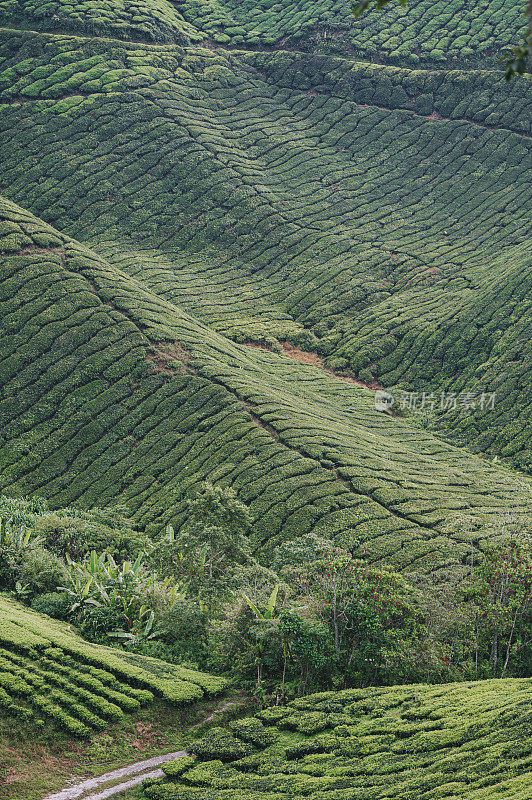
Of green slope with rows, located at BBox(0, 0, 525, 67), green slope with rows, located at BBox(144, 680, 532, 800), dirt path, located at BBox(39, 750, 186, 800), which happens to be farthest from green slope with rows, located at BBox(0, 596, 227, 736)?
green slope with rows, located at BBox(0, 0, 525, 67)

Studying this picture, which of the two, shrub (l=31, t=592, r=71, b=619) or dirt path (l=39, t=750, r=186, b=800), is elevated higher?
shrub (l=31, t=592, r=71, b=619)

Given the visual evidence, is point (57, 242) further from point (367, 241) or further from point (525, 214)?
point (525, 214)

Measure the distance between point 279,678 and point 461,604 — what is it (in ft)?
14.0

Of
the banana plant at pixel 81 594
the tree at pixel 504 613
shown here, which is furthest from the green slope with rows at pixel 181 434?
the banana plant at pixel 81 594

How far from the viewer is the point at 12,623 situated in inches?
535

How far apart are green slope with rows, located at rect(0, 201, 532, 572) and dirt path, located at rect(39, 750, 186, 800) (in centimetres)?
814

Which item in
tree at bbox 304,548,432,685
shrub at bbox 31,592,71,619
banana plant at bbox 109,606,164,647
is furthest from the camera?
shrub at bbox 31,592,71,619

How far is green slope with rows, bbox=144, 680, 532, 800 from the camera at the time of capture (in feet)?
31.4

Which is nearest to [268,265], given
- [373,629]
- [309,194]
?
[309,194]

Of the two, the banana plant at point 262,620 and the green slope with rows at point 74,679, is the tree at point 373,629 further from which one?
the green slope with rows at point 74,679

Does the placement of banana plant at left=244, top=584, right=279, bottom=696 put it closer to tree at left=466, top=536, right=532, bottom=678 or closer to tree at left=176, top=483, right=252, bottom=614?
tree at left=176, top=483, right=252, bottom=614

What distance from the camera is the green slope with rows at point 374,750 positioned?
377 inches

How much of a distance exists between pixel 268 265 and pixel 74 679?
90.3ft

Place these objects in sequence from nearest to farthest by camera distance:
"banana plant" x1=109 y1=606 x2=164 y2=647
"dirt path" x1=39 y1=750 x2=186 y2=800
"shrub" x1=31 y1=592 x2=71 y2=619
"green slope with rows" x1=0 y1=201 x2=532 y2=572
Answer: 1. "dirt path" x1=39 y1=750 x2=186 y2=800
2. "banana plant" x1=109 y1=606 x2=164 y2=647
3. "shrub" x1=31 y1=592 x2=71 y2=619
4. "green slope with rows" x1=0 y1=201 x2=532 y2=572
